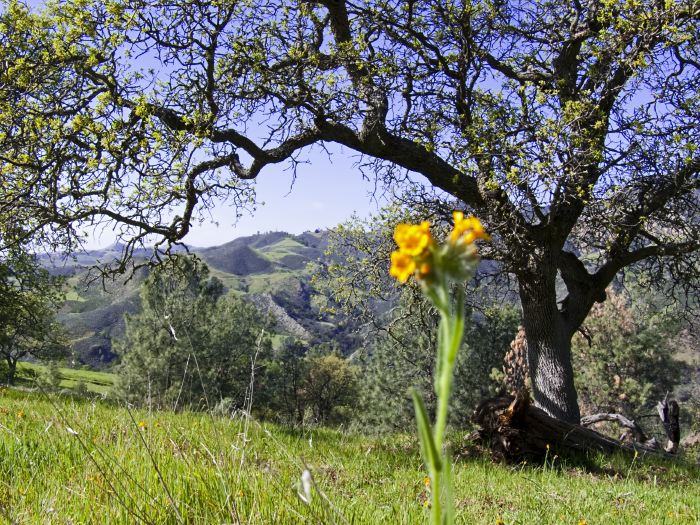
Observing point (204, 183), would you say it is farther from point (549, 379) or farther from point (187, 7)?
point (549, 379)

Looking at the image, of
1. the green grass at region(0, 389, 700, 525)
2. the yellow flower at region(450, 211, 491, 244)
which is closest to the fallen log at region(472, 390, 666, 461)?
the green grass at region(0, 389, 700, 525)

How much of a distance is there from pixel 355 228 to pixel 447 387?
10502 mm

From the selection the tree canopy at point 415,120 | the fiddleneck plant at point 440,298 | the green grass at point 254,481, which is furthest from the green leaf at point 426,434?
the tree canopy at point 415,120

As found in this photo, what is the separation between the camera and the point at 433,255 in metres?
0.72

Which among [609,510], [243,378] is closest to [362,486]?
[609,510]

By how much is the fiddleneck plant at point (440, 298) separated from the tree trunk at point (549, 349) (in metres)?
8.64

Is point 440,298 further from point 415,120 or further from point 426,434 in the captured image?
point 415,120

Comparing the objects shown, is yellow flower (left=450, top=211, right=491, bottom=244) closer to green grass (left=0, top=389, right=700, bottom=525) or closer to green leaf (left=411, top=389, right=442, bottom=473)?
green leaf (left=411, top=389, right=442, bottom=473)

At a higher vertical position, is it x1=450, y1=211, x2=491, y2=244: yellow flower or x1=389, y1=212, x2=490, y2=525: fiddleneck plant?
x1=450, y1=211, x2=491, y2=244: yellow flower

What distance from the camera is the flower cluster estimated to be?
0.70m

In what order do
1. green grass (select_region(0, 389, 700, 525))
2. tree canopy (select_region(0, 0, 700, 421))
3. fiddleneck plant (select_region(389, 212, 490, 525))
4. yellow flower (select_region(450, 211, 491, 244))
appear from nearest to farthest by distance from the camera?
1. fiddleneck plant (select_region(389, 212, 490, 525))
2. yellow flower (select_region(450, 211, 491, 244))
3. green grass (select_region(0, 389, 700, 525))
4. tree canopy (select_region(0, 0, 700, 421))

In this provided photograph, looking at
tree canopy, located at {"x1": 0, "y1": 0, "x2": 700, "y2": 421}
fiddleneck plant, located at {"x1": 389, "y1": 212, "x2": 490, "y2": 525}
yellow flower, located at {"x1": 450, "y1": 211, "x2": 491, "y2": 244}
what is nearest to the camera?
fiddleneck plant, located at {"x1": 389, "y1": 212, "x2": 490, "y2": 525}

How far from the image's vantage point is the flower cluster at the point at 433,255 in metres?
0.70

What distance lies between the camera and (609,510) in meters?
4.12
